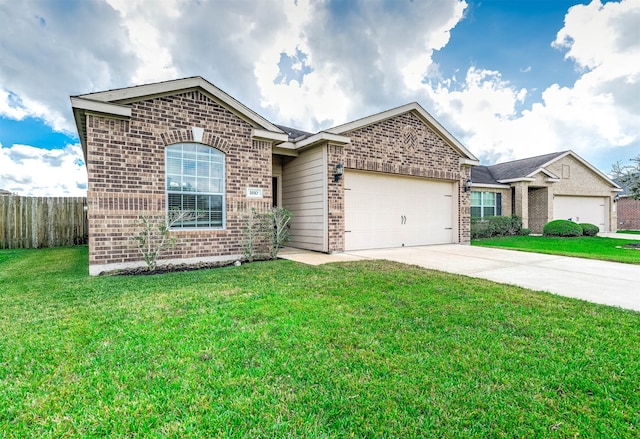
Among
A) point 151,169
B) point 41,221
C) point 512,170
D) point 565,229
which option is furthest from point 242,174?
point 512,170

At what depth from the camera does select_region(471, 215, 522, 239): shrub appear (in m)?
16.1

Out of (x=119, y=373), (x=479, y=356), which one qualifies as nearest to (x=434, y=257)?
(x=479, y=356)

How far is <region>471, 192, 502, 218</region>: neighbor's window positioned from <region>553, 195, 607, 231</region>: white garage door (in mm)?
4126

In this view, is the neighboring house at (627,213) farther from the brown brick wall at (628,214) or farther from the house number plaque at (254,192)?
the house number plaque at (254,192)

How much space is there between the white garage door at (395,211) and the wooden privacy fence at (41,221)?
11089mm

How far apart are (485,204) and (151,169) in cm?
1668

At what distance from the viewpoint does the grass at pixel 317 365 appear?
6.12ft

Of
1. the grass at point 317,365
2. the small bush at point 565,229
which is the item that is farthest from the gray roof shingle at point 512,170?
the grass at point 317,365

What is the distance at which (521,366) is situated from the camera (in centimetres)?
252

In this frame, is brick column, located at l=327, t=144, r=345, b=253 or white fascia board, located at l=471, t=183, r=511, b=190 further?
white fascia board, located at l=471, t=183, r=511, b=190

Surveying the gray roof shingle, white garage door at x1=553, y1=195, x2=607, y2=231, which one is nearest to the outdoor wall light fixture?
the gray roof shingle

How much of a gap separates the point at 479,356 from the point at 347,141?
745cm

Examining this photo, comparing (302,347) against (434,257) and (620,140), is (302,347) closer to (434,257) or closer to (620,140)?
(434,257)

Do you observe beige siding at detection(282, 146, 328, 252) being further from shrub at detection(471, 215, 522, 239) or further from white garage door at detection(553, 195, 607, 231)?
white garage door at detection(553, 195, 607, 231)
